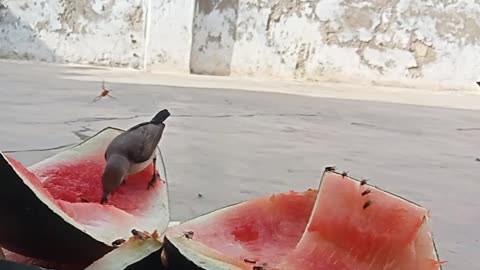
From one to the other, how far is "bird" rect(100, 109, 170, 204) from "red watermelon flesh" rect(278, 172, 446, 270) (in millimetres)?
228

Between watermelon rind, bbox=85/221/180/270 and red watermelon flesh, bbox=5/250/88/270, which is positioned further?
red watermelon flesh, bbox=5/250/88/270

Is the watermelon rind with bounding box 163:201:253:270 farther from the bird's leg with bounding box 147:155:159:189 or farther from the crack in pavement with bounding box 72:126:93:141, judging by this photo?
the crack in pavement with bounding box 72:126:93:141

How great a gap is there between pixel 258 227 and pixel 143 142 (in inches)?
6.4

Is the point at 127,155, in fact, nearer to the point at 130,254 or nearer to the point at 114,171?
the point at 114,171

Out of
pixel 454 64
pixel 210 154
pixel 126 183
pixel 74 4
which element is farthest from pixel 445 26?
pixel 126 183

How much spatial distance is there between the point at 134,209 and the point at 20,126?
1.96 meters

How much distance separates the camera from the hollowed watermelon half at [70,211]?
57 centimetres

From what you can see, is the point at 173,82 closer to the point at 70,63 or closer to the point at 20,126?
the point at 70,63

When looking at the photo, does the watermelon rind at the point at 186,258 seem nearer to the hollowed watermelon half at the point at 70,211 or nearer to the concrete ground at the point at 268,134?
the hollowed watermelon half at the point at 70,211

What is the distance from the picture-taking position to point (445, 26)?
6.28m

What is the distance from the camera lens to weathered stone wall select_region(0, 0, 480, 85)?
6285 millimetres

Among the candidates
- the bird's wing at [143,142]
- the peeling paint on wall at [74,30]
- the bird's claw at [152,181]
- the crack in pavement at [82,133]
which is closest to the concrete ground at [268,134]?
the crack in pavement at [82,133]

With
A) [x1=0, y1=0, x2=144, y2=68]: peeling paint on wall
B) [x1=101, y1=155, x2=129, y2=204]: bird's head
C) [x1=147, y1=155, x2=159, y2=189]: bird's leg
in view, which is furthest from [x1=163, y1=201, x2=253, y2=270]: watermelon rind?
[x1=0, y1=0, x2=144, y2=68]: peeling paint on wall

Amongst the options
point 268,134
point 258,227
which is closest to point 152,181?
point 258,227
